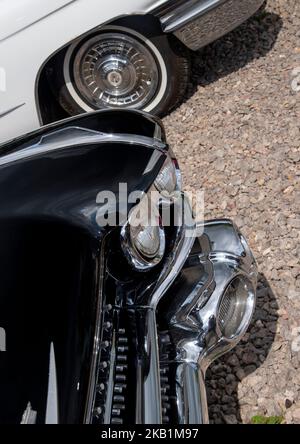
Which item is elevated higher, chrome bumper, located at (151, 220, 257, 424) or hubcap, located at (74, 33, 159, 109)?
hubcap, located at (74, 33, 159, 109)

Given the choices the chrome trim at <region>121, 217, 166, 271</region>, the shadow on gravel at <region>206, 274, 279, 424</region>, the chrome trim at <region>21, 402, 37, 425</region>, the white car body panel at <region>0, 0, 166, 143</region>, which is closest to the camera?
the chrome trim at <region>21, 402, 37, 425</region>

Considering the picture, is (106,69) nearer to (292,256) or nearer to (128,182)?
(292,256)

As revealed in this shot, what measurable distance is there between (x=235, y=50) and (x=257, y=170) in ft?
3.48

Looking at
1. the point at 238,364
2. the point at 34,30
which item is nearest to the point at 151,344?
the point at 238,364

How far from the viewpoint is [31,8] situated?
9.89 ft

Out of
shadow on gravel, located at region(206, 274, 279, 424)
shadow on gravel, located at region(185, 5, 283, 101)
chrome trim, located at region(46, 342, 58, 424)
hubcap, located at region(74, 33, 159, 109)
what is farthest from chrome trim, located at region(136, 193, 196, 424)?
shadow on gravel, located at region(185, 5, 283, 101)

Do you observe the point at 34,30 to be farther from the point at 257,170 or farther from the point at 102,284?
the point at 102,284

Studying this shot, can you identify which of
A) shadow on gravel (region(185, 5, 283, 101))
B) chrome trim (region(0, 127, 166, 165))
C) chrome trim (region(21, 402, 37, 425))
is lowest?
chrome trim (region(21, 402, 37, 425))

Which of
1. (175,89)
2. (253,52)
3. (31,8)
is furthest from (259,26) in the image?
(31,8)

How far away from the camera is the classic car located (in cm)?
148

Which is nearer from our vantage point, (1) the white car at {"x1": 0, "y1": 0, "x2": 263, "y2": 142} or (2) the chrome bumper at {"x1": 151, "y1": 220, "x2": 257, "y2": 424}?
(2) the chrome bumper at {"x1": 151, "y1": 220, "x2": 257, "y2": 424}

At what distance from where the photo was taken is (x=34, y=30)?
3.07 metres

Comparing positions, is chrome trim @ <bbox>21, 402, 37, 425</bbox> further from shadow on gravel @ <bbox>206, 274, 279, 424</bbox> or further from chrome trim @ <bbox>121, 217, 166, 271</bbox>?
shadow on gravel @ <bbox>206, 274, 279, 424</bbox>

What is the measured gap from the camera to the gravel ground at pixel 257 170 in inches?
94.7
